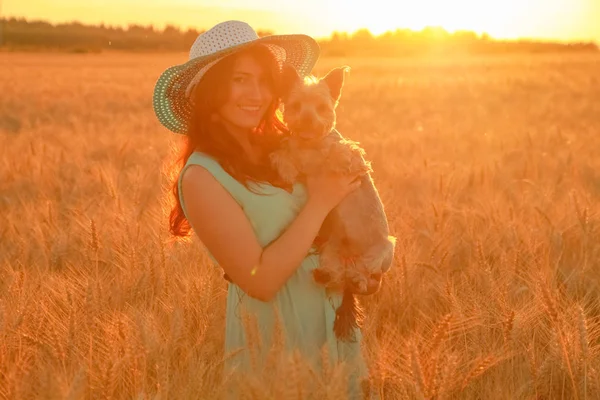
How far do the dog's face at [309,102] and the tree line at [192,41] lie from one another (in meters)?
42.6

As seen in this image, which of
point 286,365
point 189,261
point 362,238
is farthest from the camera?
point 189,261

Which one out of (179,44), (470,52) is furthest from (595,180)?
(470,52)

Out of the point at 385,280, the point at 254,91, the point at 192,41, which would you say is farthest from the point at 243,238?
the point at 192,41

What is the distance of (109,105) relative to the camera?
13.5 metres

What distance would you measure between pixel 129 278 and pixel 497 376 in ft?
5.37

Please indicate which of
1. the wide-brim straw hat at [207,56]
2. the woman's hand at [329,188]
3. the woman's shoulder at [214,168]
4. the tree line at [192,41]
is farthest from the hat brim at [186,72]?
the tree line at [192,41]

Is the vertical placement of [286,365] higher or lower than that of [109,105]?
higher

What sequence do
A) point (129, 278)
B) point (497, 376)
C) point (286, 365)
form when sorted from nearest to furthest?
point (286, 365) → point (497, 376) → point (129, 278)

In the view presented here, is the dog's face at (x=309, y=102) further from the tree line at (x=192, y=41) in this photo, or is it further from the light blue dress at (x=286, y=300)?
the tree line at (x=192, y=41)

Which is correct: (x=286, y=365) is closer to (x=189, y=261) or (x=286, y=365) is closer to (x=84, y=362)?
(x=84, y=362)

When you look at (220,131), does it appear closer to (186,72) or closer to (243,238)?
(186,72)

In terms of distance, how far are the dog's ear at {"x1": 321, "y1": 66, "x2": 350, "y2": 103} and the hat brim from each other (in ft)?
0.35

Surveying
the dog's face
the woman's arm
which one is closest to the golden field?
the woman's arm

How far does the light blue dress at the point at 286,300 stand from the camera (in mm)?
2186
